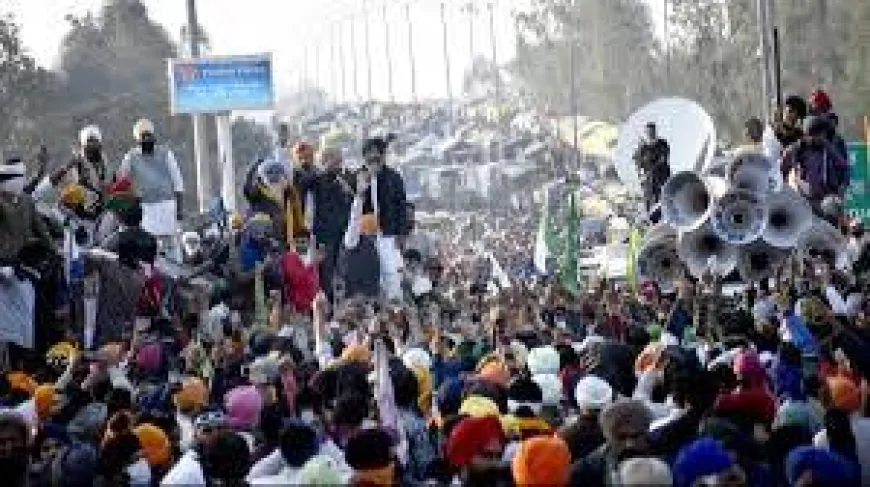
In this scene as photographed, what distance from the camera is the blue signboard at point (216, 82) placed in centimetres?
2650

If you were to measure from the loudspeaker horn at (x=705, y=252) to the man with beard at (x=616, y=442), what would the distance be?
689cm

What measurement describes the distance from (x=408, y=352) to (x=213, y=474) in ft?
12.9

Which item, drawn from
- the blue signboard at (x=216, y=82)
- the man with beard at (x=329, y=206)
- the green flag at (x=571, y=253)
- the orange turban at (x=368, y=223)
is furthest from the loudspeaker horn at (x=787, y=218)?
the blue signboard at (x=216, y=82)

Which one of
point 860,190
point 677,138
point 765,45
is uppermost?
point 765,45

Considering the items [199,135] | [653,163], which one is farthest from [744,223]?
[199,135]

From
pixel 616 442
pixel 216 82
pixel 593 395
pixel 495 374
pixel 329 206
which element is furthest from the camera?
pixel 216 82

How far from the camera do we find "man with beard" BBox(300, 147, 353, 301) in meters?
15.2

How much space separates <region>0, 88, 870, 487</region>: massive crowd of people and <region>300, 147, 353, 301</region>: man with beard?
0.07ft

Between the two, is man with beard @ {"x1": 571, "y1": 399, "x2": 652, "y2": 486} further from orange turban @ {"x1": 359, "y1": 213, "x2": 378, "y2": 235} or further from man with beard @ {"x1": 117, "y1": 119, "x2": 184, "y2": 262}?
man with beard @ {"x1": 117, "y1": 119, "x2": 184, "y2": 262}

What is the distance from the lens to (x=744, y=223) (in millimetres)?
14078

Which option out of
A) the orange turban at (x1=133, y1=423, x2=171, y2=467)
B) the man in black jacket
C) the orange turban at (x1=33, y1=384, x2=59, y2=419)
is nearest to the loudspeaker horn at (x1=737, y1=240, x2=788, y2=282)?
the man in black jacket

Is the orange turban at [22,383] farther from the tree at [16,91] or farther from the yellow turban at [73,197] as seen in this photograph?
the tree at [16,91]

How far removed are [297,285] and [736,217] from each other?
3551 millimetres

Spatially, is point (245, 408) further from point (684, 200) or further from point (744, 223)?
point (684, 200)
